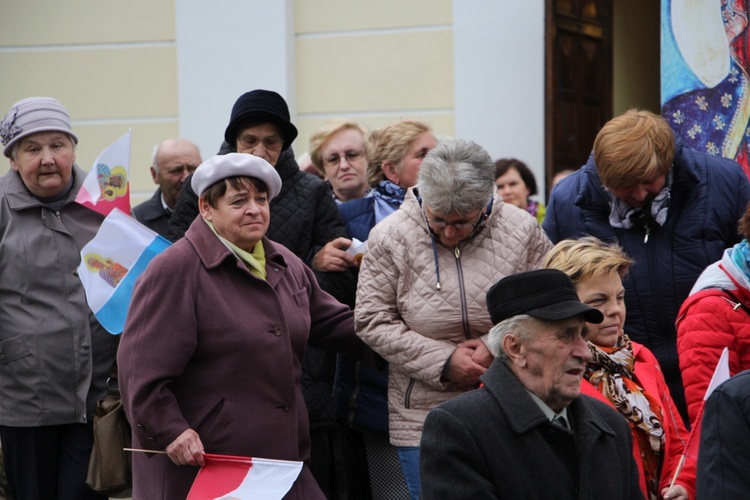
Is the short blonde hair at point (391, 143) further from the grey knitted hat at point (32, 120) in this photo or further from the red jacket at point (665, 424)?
the red jacket at point (665, 424)

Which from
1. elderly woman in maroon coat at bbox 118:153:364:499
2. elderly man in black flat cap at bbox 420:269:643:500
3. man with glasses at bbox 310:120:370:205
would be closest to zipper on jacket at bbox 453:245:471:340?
elderly woman in maroon coat at bbox 118:153:364:499

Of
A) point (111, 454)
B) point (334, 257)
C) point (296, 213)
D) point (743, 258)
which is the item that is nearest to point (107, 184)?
point (296, 213)

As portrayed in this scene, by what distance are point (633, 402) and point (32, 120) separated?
2733 mm

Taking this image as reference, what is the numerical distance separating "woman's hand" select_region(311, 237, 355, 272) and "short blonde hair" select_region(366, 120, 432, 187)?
0.45m

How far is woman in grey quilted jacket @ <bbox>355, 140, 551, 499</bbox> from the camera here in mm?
4719

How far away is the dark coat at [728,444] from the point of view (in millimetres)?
3189

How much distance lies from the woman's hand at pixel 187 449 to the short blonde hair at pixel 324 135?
8.20 ft

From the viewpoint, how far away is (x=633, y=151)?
5.11 m

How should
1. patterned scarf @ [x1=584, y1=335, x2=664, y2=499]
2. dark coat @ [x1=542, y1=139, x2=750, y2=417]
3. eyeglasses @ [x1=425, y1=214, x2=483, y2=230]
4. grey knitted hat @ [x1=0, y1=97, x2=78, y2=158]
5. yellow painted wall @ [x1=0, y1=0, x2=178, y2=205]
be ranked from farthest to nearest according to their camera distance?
yellow painted wall @ [x1=0, y1=0, x2=178, y2=205] < grey knitted hat @ [x1=0, y1=97, x2=78, y2=158] < dark coat @ [x1=542, y1=139, x2=750, y2=417] < eyeglasses @ [x1=425, y1=214, x2=483, y2=230] < patterned scarf @ [x1=584, y1=335, x2=664, y2=499]

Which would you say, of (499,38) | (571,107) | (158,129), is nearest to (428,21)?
(499,38)

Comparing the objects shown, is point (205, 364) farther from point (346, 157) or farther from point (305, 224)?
point (346, 157)

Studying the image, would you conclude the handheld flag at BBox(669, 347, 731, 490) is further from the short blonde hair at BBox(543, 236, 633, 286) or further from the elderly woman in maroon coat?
the elderly woman in maroon coat

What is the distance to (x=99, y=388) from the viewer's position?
5387 millimetres

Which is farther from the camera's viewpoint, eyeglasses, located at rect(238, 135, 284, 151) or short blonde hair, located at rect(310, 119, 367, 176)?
short blonde hair, located at rect(310, 119, 367, 176)
